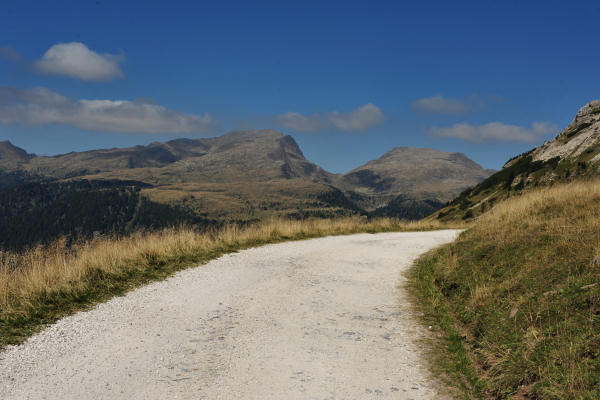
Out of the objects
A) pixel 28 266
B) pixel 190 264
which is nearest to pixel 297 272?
pixel 190 264

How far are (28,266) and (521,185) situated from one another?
162 feet

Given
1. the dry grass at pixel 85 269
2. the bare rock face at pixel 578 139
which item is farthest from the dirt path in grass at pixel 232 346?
the bare rock face at pixel 578 139

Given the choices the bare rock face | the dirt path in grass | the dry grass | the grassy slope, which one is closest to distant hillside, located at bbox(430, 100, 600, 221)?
the bare rock face

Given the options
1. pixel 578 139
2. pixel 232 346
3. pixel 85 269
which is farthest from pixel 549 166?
pixel 85 269

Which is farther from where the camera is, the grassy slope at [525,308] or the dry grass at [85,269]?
the dry grass at [85,269]

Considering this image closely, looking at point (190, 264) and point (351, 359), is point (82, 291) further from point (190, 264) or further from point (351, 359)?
point (351, 359)

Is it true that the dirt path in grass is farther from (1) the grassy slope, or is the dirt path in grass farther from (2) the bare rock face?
(2) the bare rock face

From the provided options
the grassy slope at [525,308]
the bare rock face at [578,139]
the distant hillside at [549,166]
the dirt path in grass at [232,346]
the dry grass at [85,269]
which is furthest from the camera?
the bare rock face at [578,139]

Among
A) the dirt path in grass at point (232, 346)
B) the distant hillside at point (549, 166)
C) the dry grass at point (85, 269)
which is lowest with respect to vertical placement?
the dirt path in grass at point (232, 346)

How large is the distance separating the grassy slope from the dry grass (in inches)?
324

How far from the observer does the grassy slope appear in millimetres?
5242

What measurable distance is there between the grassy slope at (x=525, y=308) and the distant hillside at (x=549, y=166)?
2984 centimetres

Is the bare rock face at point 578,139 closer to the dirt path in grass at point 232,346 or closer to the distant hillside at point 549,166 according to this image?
the distant hillside at point 549,166

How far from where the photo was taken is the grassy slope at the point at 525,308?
5242 mm
